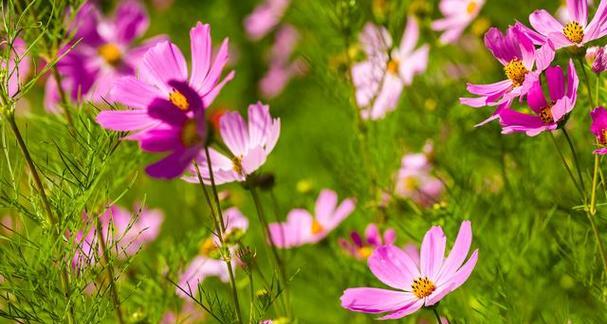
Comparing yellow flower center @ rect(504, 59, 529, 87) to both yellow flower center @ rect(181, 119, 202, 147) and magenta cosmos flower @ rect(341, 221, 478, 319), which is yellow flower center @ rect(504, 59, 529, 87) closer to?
magenta cosmos flower @ rect(341, 221, 478, 319)

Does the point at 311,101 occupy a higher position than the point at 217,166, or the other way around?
the point at 217,166

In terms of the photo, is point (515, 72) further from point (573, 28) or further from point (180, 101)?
point (180, 101)

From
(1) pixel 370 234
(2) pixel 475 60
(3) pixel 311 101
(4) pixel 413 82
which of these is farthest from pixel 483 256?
(3) pixel 311 101

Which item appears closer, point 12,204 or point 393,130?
point 12,204

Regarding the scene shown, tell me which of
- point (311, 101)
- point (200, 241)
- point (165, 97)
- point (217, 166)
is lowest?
point (311, 101)

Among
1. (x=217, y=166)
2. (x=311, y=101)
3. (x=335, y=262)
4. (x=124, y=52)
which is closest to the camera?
(x=217, y=166)

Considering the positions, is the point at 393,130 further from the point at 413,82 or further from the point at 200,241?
the point at 200,241

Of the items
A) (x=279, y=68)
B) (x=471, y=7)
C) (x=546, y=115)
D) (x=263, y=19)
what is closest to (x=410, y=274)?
(x=546, y=115)
